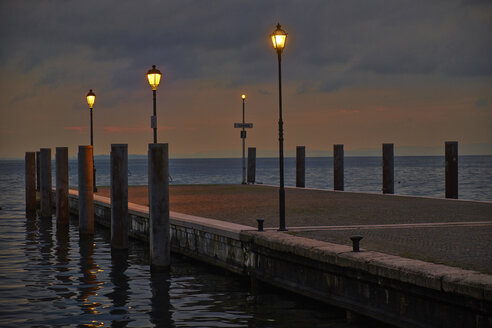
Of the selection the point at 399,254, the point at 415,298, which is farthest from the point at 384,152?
the point at 415,298

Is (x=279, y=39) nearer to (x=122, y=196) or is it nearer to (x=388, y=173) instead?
(x=122, y=196)

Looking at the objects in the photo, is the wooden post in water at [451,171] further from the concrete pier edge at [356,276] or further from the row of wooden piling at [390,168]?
the concrete pier edge at [356,276]

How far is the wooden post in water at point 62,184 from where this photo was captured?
23.1m

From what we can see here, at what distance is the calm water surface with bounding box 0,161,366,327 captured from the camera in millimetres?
11305

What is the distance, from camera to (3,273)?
1602 cm

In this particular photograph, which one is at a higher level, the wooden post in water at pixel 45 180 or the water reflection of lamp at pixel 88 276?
the wooden post in water at pixel 45 180

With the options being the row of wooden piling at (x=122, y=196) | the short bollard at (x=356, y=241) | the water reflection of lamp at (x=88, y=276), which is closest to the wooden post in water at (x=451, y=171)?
the row of wooden piling at (x=122, y=196)

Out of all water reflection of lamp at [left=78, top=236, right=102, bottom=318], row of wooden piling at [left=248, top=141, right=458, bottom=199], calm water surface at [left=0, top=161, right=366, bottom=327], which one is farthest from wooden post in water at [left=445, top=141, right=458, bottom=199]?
water reflection of lamp at [left=78, top=236, right=102, bottom=318]

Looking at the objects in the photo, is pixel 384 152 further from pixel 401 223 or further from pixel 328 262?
pixel 328 262

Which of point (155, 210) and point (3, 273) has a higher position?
point (155, 210)

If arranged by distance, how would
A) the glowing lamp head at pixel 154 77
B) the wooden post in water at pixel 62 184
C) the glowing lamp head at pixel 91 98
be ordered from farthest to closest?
1. the glowing lamp head at pixel 91 98
2. the wooden post in water at pixel 62 184
3. the glowing lamp head at pixel 154 77

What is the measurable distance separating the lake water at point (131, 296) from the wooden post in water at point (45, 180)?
7194mm

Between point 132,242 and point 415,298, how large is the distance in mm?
13041

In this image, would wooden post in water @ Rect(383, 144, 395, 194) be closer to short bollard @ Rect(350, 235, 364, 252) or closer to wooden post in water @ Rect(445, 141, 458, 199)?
wooden post in water @ Rect(445, 141, 458, 199)
